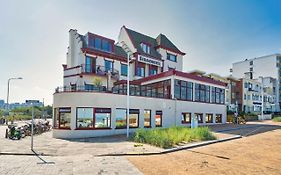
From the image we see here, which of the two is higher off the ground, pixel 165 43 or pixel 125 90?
pixel 165 43

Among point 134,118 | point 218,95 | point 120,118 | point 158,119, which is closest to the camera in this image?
point 120,118

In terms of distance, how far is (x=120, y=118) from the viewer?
2370 cm

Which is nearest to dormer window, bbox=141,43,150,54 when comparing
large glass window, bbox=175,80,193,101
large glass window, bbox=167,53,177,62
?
large glass window, bbox=167,53,177,62

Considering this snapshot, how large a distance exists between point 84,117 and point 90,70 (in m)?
10.1

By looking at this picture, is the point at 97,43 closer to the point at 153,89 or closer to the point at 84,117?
the point at 153,89

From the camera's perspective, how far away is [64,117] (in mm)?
21938

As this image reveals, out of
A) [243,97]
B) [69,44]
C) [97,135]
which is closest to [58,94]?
[97,135]

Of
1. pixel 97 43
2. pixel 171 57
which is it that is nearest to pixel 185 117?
pixel 171 57

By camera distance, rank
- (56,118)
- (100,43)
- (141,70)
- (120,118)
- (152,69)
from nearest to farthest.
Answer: (56,118), (120,118), (100,43), (141,70), (152,69)

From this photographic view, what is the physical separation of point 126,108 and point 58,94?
6.72 m

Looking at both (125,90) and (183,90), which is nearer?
(125,90)

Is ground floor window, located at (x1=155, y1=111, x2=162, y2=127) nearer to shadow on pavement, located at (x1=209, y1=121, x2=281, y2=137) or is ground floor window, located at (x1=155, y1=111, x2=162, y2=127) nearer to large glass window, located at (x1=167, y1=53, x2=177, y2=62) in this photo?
shadow on pavement, located at (x1=209, y1=121, x2=281, y2=137)

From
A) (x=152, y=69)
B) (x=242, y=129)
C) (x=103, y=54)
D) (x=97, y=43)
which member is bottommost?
(x=242, y=129)

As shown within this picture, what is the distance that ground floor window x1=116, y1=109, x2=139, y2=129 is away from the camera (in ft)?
77.2
